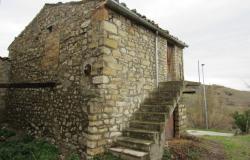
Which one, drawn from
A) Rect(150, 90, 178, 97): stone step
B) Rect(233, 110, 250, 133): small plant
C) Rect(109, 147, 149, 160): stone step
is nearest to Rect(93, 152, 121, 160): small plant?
Rect(109, 147, 149, 160): stone step

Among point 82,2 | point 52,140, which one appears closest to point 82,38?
point 82,2

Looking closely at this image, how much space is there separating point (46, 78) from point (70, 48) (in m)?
1.69

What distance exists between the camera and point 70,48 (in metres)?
6.99

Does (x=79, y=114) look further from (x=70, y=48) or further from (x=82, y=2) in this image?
(x=82, y=2)

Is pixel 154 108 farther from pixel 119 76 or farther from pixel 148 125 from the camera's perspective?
pixel 119 76

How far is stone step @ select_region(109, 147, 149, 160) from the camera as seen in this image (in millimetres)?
5410

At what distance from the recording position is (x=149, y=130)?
6352 mm

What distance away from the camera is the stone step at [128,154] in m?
5.41

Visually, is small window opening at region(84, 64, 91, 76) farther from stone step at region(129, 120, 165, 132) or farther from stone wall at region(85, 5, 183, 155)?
stone step at region(129, 120, 165, 132)

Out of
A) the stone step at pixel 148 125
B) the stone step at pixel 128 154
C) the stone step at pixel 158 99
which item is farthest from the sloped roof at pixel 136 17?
the stone step at pixel 128 154

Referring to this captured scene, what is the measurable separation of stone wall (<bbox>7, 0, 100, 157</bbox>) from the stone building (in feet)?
0.07

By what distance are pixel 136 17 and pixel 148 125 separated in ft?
10.6

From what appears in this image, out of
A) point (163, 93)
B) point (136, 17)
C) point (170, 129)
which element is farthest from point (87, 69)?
point (170, 129)

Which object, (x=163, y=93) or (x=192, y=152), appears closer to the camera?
(x=192, y=152)
